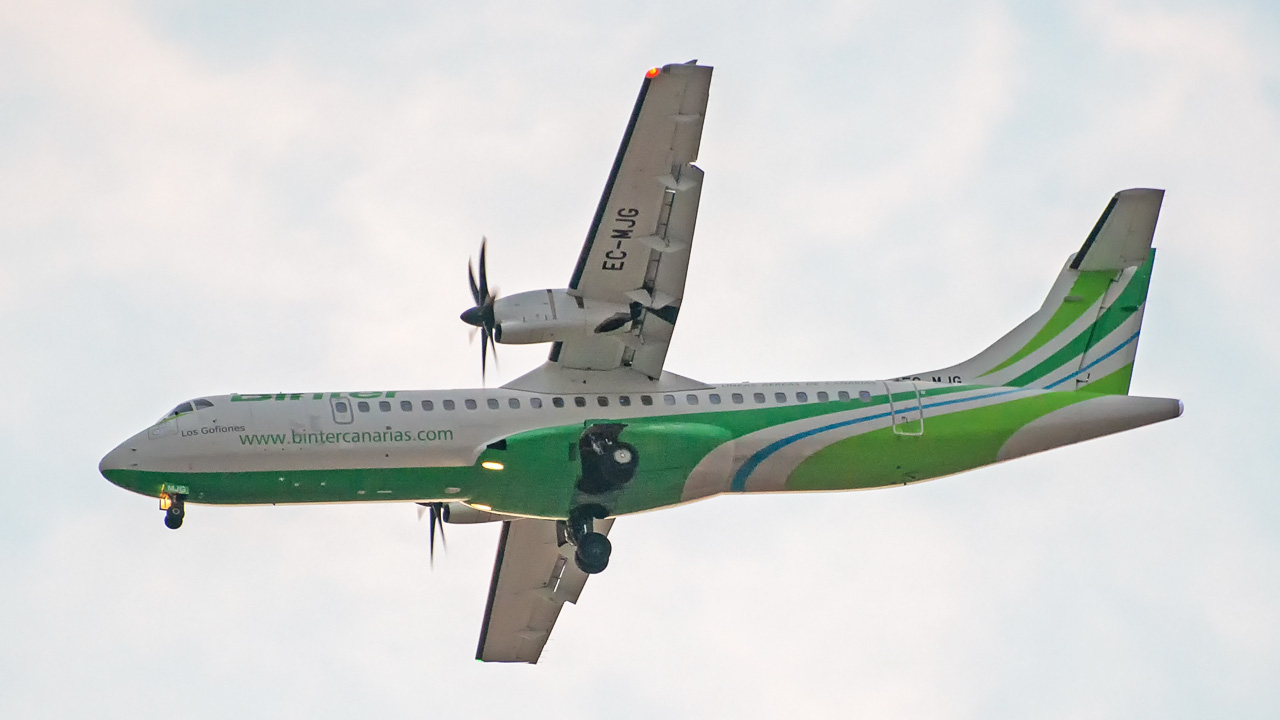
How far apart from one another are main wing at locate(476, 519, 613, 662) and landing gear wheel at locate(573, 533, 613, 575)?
299 cm

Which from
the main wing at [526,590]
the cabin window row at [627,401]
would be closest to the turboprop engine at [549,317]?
the cabin window row at [627,401]

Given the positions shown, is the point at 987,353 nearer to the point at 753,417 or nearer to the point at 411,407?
the point at 753,417

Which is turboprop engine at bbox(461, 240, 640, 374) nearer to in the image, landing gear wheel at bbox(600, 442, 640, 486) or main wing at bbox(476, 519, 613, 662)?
landing gear wheel at bbox(600, 442, 640, 486)

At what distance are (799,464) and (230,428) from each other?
9.44 m

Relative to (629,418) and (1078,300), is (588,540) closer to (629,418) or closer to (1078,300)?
(629,418)

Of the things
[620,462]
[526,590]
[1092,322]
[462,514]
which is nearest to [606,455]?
[620,462]

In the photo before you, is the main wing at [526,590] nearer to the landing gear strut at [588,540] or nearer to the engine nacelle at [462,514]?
the engine nacelle at [462,514]

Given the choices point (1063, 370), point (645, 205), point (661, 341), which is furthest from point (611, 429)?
point (1063, 370)

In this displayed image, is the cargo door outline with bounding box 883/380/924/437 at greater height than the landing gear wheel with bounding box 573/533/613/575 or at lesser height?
greater

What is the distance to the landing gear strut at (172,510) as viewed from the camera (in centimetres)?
2703

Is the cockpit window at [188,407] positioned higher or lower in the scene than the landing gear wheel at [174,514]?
higher

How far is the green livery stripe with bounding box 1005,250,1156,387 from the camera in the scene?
3167cm

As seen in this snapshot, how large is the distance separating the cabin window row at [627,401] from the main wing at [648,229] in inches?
21.0

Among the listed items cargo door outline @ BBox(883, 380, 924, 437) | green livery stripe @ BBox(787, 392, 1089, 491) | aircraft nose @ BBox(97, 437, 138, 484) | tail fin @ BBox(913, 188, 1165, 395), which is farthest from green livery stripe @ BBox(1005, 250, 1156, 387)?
aircraft nose @ BBox(97, 437, 138, 484)
